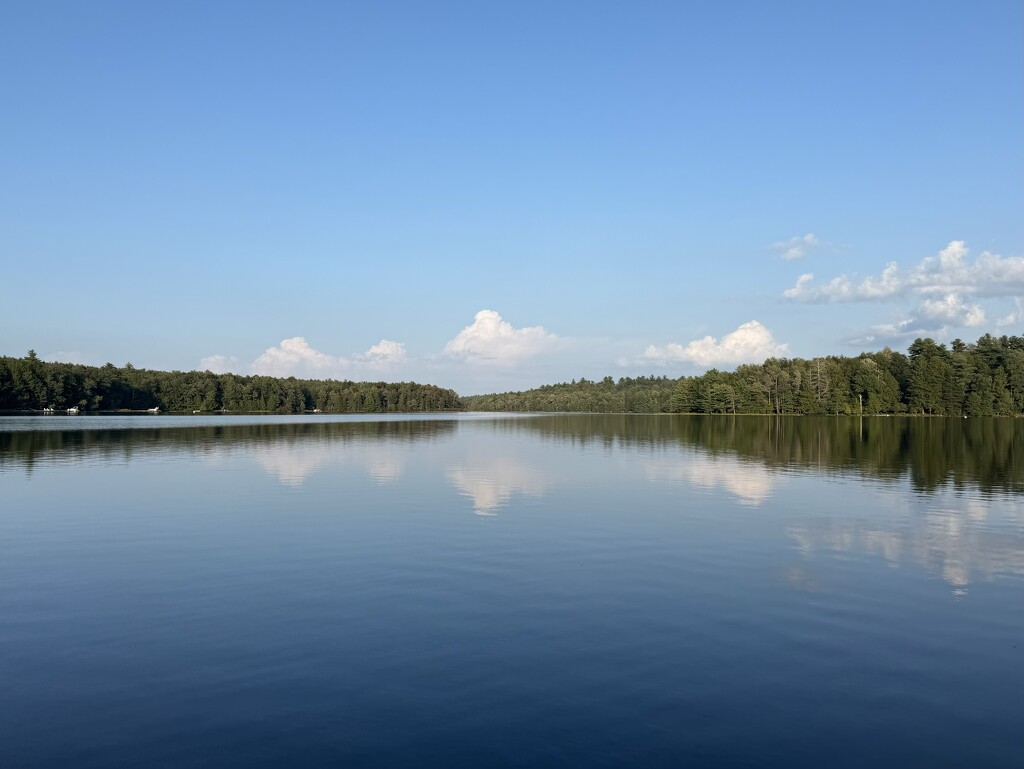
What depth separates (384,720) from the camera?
10.6 metres

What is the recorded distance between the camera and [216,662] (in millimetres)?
13008

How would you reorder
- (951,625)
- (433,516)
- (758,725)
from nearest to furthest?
(758,725), (951,625), (433,516)

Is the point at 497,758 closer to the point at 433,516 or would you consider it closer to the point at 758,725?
the point at 758,725

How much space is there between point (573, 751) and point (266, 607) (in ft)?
31.5

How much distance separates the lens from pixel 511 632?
14773mm

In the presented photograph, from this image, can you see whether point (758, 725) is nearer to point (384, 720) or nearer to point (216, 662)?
point (384, 720)

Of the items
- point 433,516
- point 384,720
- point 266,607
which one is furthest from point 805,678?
point 433,516

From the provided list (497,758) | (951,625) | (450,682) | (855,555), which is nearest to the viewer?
(497,758)

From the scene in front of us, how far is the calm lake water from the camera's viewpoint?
10109 millimetres

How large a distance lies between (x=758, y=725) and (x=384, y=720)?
224 inches

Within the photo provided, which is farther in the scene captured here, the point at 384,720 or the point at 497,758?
the point at 384,720

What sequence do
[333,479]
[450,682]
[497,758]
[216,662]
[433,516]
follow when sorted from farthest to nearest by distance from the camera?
[333,479] < [433,516] < [216,662] < [450,682] < [497,758]

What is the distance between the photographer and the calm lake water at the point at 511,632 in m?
10.1

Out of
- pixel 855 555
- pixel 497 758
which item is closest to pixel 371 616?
pixel 497 758
